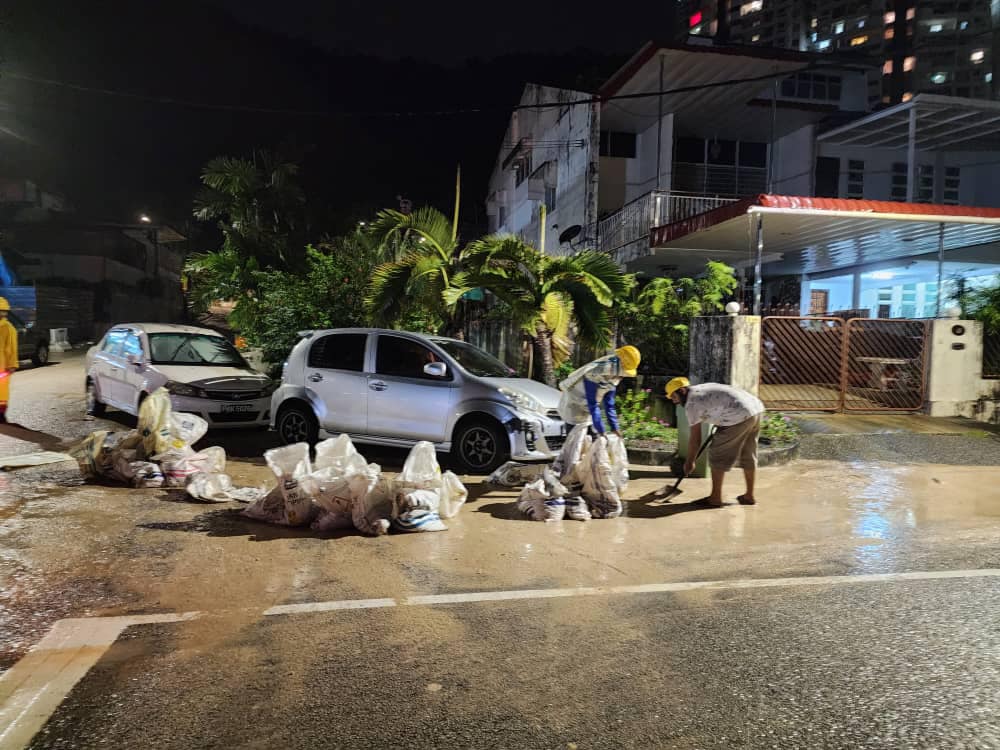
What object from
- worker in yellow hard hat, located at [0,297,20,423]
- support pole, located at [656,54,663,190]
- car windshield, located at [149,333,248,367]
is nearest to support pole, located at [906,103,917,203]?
support pole, located at [656,54,663,190]

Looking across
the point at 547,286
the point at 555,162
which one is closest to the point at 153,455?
the point at 547,286

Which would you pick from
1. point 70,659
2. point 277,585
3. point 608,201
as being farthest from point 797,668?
point 608,201

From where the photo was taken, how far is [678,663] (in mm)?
3498

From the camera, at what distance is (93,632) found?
12.6 ft

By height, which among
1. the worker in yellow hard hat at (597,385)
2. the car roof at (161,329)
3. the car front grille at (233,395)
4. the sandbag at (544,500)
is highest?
the car roof at (161,329)

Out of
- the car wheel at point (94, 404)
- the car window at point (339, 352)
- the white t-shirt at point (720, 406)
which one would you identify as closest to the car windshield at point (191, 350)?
the car wheel at point (94, 404)

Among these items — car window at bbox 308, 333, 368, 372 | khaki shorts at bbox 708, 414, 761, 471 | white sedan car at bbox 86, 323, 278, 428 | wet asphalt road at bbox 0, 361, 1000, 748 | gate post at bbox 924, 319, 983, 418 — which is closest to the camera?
wet asphalt road at bbox 0, 361, 1000, 748

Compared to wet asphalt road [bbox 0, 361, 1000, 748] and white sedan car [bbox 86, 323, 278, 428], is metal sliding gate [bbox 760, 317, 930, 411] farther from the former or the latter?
white sedan car [bbox 86, 323, 278, 428]

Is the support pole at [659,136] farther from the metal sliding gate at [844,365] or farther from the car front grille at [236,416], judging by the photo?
the car front grille at [236,416]

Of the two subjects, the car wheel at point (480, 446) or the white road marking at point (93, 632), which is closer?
the white road marking at point (93, 632)

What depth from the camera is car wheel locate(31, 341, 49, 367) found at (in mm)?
21561

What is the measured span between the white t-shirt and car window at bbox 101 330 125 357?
8883 millimetres

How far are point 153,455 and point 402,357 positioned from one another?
9.69ft

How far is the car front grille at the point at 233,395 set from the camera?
10078mm
